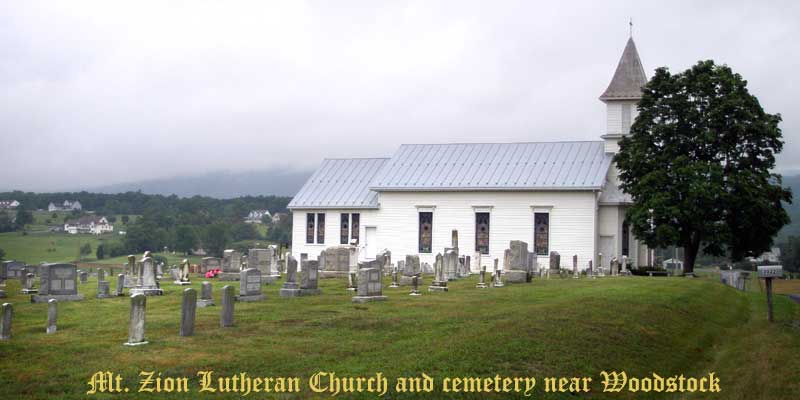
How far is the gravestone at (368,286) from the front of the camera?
2383 centimetres

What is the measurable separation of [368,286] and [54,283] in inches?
375

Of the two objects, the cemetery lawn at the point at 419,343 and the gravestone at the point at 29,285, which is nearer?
the cemetery lawn at the point at 419,343

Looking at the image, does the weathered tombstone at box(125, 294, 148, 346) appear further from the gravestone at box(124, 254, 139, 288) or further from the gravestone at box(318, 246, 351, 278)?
the gravestone at box(318, 246, 351, 278)

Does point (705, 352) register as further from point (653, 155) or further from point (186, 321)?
point (653, 155)

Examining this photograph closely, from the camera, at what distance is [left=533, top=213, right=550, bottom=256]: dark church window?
171ft

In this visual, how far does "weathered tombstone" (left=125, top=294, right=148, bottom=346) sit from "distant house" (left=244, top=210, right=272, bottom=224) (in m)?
109

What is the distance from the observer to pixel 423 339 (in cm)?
1642

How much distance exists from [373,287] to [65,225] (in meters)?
47.5

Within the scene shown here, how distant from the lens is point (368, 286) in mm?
24125

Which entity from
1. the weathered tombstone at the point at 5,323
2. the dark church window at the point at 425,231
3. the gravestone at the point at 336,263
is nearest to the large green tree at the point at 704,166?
the dark church window at the point at 425,231

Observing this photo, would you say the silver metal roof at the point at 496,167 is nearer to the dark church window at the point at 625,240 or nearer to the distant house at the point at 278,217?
the dark church window at the point at 625,240

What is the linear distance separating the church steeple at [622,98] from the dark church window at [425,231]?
507 inches

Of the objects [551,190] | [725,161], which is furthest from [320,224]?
[725,161]

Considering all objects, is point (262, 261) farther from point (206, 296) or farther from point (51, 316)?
point (51, 316)
